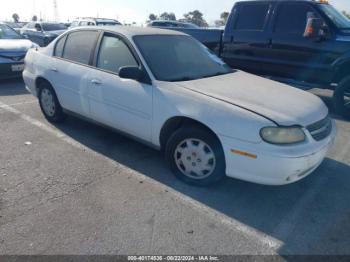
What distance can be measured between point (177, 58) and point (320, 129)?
1.80 metres

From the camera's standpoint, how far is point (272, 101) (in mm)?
2965

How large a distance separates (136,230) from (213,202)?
0.83m

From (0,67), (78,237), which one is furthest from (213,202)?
(0,67)

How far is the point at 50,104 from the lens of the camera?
4.72 m

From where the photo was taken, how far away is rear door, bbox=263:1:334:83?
575 cm

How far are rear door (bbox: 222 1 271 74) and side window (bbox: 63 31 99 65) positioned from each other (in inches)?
147

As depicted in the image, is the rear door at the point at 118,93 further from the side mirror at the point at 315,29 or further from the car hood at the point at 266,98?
the side mirror at the point at 315,29

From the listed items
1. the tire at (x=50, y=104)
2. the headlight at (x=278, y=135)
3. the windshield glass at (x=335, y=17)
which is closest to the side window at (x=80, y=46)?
the tire at (x=50, y=104)

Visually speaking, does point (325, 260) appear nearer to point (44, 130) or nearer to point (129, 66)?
point (129, 66)

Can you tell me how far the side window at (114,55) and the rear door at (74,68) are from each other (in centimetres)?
20

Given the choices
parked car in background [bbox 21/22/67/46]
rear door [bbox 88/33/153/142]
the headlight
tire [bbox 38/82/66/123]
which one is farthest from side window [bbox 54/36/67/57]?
parked car in background [bbox 21/22/67/46]

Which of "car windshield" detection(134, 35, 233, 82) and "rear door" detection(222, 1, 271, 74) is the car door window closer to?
"rear door" detection(222, 1, 271, 74)

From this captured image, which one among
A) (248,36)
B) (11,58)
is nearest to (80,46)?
(248,36)

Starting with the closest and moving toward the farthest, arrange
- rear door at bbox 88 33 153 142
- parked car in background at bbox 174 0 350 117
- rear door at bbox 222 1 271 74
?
1. rear door at bbox 88 33 153 142
2. parked car in background at bbox 174 0 350 117
3. rear door at bbox 222 1 271 74
